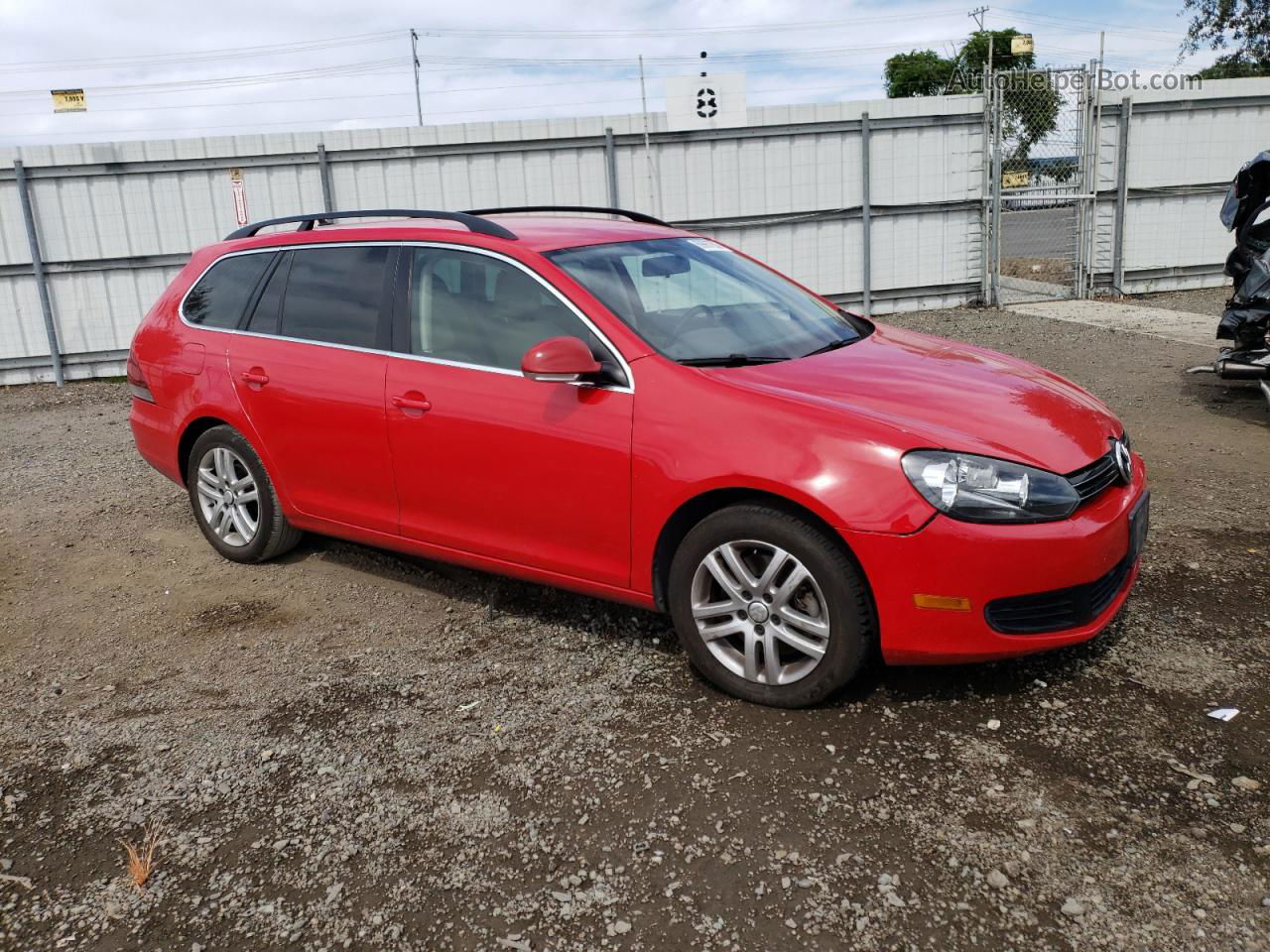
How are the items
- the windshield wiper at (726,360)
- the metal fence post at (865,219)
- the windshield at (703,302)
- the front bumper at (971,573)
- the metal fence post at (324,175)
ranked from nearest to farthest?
the front bumper at (971,573) < the windshield wiper at (726,360) < the windshield at (703,302) < the metal fence post at (324,175) < the metal fence post at (865,219)

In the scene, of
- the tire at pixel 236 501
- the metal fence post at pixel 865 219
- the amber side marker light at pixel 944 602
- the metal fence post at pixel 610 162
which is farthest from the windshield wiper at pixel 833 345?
the metal fence post at pixel 865 219

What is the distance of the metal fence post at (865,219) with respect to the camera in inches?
539

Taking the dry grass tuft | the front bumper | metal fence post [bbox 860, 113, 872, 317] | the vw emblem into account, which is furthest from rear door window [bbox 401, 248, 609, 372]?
metal fence post [bbox 860, 113, 872, 317]

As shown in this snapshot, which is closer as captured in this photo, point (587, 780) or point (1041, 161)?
point (587, 780)

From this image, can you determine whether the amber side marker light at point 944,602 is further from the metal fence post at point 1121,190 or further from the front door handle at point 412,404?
the metal fence post at point 1121,190

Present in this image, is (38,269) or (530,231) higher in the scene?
(530,231)

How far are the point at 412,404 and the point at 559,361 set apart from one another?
2.88ft

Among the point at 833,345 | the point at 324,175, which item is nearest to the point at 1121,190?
the point at 324,175

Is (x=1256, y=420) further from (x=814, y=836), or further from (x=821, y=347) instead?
(x=814, y=836)

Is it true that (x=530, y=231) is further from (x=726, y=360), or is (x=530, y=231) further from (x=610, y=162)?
(x=610, y=162)

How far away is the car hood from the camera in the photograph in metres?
3.46

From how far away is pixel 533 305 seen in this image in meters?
4.14

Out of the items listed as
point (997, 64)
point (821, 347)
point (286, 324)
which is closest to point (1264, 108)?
point (821, 347)

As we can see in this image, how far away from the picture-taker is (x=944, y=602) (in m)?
3.35
